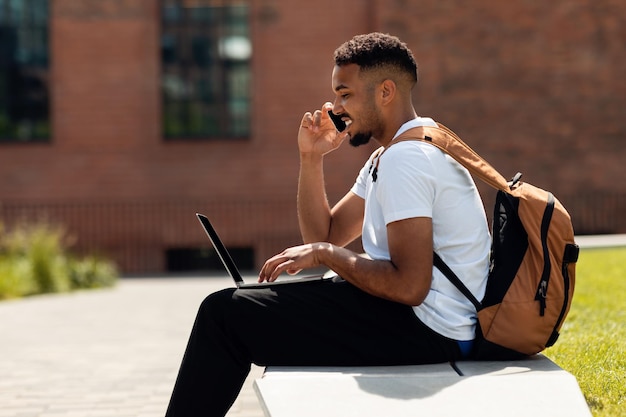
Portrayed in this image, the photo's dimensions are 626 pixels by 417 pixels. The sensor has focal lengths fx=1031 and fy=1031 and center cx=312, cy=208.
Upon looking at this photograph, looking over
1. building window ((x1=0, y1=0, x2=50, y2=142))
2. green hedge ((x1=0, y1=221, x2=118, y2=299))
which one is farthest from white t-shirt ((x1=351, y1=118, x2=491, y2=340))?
building window ((x1=0, y1=0, x2=50, y2=142))

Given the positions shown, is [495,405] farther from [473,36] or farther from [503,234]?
[473,36]

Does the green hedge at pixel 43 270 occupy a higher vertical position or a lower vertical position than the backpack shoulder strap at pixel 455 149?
lower

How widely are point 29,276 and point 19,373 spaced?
27.3 feet

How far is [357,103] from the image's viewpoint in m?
3.81

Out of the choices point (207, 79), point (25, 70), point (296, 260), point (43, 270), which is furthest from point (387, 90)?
point (25, 70)

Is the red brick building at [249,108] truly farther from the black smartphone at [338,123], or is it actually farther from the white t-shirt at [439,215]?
the white t-shirt at [439,215]

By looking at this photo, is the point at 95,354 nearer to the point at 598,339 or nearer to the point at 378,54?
the point at 598,339

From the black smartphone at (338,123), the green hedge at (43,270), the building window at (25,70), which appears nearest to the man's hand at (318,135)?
the black smartphone at (338,123)

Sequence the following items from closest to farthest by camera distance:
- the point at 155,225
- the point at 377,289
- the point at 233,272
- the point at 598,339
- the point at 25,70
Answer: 1. the point at 377,289
2. the point at 233,272
3. the point at 598,339
4. the point at 155,225
5. the point at 25,70

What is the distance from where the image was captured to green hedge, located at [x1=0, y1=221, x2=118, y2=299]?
1482 centimetres

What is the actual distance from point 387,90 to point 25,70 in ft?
62.0

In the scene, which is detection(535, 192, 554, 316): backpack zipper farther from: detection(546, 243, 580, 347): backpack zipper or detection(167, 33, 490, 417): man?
detection(167, 33, 490, 417): man

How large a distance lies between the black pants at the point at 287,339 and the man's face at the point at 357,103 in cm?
60

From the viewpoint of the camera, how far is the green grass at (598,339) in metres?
4.43
